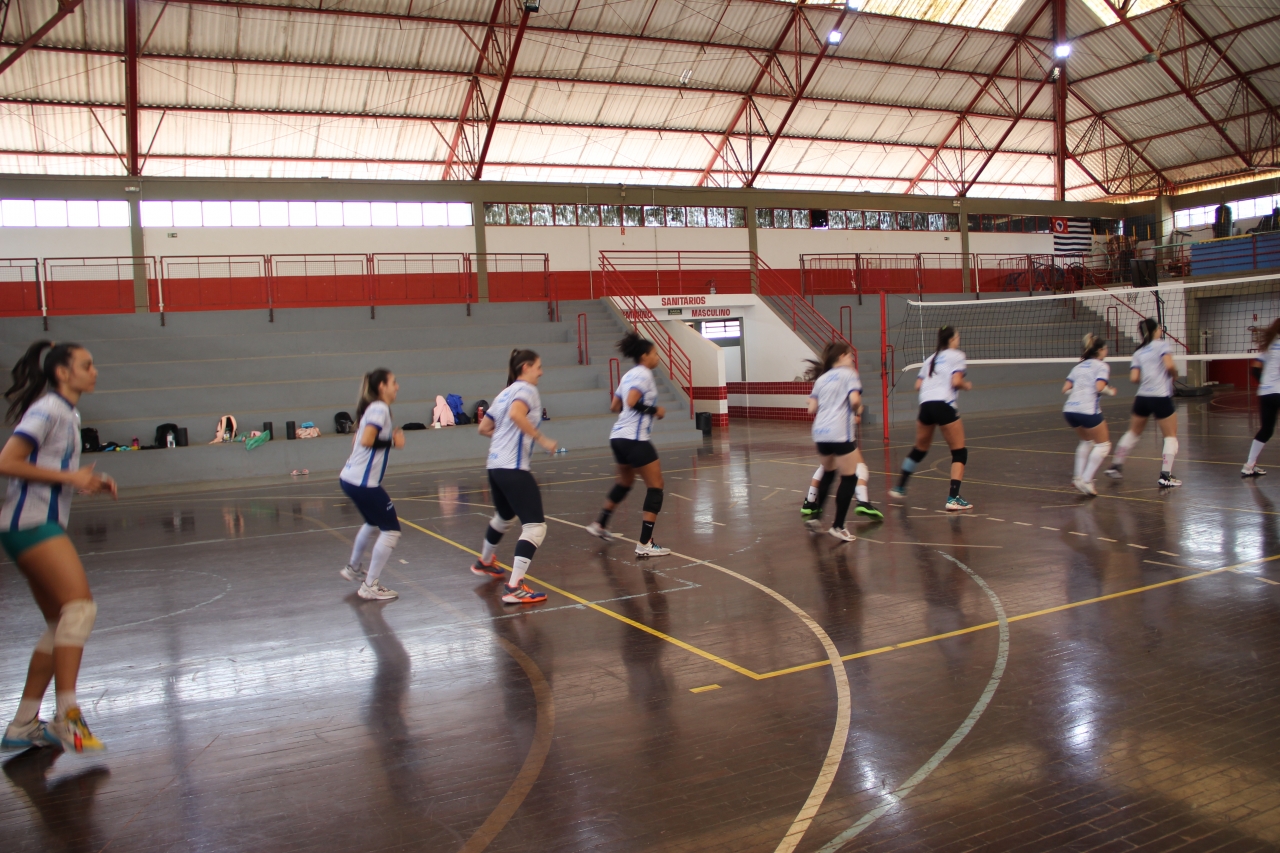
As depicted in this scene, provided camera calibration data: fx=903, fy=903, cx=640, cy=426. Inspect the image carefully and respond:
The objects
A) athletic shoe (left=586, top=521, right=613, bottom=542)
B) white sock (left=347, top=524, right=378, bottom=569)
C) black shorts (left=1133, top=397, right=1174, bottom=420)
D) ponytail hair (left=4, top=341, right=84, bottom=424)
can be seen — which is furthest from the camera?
black shorts (left=1133, top=397, right=1174, bottom=420)

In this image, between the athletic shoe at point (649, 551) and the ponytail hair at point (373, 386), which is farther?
the athletic shoe at point (649, 551)

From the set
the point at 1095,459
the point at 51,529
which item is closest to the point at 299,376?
the point at 1095,459

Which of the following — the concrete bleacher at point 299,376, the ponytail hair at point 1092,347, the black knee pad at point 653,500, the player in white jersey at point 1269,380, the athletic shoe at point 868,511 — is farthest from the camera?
the concrete bleacher at point 299,376

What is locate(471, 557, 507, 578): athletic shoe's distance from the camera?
8.05 m

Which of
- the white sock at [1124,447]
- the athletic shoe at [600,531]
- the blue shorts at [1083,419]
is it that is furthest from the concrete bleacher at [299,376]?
the blue shorts at [1083,419]

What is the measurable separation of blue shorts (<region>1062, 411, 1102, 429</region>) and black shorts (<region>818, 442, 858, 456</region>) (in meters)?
3.29

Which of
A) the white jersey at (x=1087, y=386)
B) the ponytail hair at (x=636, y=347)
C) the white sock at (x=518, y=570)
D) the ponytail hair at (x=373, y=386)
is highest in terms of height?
the ponytail hair at (x=636, y=347)

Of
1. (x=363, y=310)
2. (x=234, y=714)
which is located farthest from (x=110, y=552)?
(x=363, y=310)

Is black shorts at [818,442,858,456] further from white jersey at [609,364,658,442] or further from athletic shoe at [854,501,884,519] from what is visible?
white jersey at [609,364,658,442]

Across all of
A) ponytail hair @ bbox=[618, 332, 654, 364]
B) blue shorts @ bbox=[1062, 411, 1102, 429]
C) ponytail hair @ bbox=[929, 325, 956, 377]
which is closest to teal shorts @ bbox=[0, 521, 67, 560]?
ponytail hair @ bbox=[618, 332, 654, 364]

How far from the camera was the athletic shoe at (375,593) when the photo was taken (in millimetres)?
7300

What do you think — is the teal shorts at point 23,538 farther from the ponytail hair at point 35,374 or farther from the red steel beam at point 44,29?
the red steel beam at point 44,29

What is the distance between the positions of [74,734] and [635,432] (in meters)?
5.11

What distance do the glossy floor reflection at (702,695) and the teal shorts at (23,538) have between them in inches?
41.1
